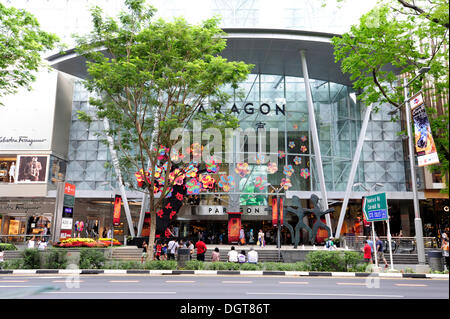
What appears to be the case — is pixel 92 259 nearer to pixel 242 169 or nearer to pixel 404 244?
pixel 242 169

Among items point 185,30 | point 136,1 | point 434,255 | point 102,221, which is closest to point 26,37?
point 136,1

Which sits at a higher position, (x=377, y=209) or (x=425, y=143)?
(x=425, y=143)

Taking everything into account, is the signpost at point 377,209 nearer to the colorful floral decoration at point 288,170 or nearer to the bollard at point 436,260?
the bollard at point 436,260


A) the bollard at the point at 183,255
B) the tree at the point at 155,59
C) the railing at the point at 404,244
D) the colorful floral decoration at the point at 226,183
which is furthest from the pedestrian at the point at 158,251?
the railing at the point at 404,244

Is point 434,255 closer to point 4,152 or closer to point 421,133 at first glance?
point 421,133

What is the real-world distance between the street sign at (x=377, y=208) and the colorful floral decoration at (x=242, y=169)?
15.7 metres

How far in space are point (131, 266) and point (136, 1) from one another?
1200 centimetres

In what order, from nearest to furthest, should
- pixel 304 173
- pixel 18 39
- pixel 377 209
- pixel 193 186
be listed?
pixel 18 39
pixel 377 209
pixel 193 186
pixel 304 173

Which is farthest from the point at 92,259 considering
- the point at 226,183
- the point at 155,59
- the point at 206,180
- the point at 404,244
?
the point at 404,244

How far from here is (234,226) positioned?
2906 centimetres

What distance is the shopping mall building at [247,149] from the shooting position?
3048 cm

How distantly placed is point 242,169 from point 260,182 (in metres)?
1.98

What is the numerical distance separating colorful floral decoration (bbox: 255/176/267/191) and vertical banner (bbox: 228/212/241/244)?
3323 millimetres

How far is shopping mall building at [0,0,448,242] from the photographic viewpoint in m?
30.5
